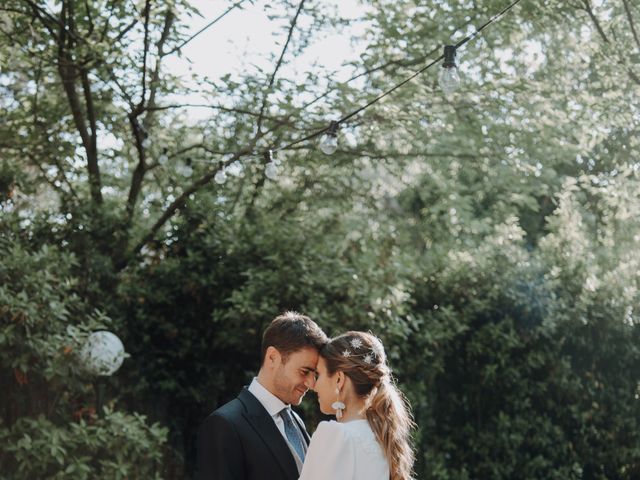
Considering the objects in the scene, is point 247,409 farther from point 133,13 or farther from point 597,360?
point 597,360

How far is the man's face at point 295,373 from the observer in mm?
3027

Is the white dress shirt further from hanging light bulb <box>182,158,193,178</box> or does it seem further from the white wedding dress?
hanging light bulb <box>182,158,193,178</box>

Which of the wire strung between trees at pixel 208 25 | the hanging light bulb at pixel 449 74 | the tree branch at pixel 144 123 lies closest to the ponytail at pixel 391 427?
the hanging light bulb at pixel 449 74

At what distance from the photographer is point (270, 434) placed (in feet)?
→ 9.77

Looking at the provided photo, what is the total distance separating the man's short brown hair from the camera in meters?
3.01

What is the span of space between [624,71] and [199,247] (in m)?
4.01

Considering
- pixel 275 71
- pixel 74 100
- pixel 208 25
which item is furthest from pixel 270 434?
pixel 74 100

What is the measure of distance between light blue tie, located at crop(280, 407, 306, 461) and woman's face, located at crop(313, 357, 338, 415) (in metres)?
0.24

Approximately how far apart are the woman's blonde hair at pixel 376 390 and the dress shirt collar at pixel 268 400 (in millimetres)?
272

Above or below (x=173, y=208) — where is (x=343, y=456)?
below

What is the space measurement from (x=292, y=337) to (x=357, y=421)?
1.30 ft

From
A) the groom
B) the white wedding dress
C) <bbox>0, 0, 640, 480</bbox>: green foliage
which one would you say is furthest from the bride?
<bbox>0, 0, 640, 480</bbox>: green foliage

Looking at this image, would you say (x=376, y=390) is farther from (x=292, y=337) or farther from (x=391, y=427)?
(x=292, y=337)

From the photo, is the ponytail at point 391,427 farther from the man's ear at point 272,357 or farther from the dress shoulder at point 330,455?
the man's ear at point 272,357
